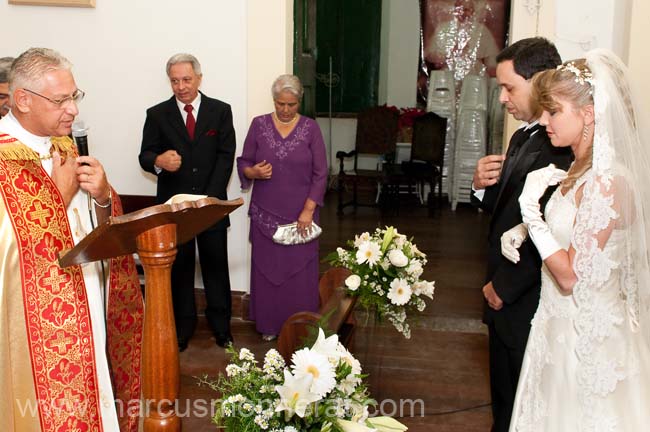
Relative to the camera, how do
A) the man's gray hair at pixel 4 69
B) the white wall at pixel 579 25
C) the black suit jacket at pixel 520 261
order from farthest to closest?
the white wall at pixel 579 25 → the man's gray hair at pixel 4 69 → the black suit jacket at pixel 520 261

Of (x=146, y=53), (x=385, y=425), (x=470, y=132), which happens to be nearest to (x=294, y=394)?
(x=385, y=425)

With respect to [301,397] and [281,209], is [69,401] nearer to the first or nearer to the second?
[301,397]

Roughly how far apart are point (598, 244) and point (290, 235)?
3.10 meters

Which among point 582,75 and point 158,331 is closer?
point 158,331

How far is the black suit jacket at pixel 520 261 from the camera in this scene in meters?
3.01

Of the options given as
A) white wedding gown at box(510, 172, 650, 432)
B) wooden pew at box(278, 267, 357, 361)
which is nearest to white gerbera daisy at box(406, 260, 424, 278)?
wooden pew at box(278, 267, 357, 361)

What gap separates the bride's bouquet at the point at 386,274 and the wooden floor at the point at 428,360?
391 millimetres

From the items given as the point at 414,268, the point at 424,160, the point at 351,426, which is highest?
the point at 351,426

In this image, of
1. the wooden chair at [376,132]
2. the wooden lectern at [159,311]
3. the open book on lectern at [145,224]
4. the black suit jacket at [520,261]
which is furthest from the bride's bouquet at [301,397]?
the wooden chair at [376,132]

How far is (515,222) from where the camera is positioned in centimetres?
311

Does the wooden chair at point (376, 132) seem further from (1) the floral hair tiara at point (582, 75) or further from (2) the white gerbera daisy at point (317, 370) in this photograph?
(2) the white gerbera daisy at point (317, 370)

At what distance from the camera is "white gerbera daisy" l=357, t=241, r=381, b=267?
382cm

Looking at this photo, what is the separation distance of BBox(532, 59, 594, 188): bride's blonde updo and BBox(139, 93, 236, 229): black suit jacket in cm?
293

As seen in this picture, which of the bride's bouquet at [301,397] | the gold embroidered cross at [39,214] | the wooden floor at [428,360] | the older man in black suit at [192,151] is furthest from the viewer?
the older man in black suit at [192,151]
